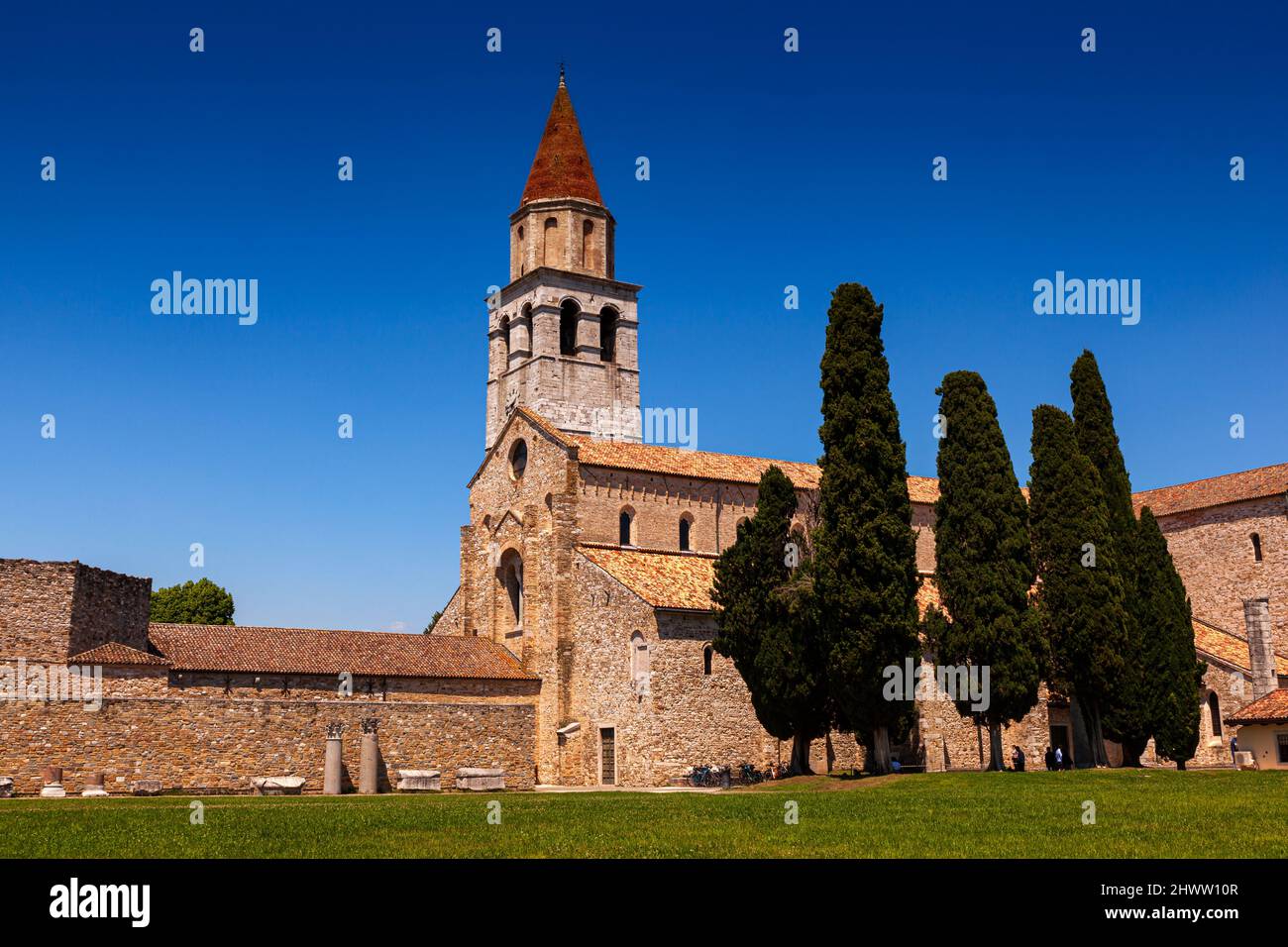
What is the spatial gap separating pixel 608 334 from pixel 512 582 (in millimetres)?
14710

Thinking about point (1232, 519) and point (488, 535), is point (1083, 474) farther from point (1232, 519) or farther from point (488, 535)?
point (488, 535)

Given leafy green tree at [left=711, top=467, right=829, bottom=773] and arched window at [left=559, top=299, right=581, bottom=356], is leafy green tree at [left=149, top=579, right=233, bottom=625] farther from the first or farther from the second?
leafy green tree at [left=711, top=467, right=829, bottom=773]

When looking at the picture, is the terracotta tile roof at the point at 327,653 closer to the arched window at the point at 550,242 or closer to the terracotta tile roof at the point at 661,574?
the terracotta tile roof at the point at 661,574

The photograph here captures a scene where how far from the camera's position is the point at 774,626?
34062 millimetres

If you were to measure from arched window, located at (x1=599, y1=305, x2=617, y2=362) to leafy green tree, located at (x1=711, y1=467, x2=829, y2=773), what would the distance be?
20495 mm

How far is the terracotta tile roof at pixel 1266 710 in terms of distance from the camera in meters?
38.1

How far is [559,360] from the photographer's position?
53.3m

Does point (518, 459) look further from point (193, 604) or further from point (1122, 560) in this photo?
point (193, 604)

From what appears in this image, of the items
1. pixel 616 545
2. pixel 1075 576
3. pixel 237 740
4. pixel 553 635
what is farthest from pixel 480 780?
pixel 1075 576

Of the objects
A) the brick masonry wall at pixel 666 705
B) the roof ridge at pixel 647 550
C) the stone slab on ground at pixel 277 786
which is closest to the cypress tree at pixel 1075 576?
the brick masonry wall at pixel 666 705

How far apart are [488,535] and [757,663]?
1747cm

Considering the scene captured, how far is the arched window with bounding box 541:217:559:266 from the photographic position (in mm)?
54500
